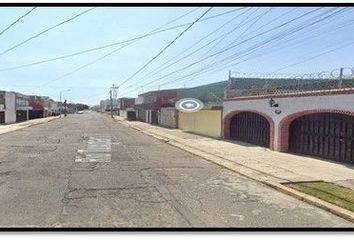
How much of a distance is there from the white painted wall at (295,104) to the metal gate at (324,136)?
0.54 m

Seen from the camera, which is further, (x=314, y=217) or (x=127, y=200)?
(x=127, y=200)

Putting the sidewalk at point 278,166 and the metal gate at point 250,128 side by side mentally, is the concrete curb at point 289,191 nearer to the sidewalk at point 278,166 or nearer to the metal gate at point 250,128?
the sidewalk at point 278,166

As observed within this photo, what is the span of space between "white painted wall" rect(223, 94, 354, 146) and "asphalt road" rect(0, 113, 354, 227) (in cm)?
490

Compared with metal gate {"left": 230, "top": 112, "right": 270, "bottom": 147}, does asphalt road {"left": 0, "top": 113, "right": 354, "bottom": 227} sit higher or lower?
lower

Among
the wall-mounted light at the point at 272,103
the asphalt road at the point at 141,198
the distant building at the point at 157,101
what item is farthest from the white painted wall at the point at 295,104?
the distant building at the point at 157,101

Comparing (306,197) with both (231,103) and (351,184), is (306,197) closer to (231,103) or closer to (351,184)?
(351,184)

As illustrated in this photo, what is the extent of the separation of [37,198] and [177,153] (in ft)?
33.6

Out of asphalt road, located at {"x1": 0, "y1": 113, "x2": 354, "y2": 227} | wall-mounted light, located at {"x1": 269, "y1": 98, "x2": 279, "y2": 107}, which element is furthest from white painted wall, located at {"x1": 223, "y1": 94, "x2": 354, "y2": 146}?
asphalt road, located at {"x1": 0, "y1": 113, "x2": 354, "y2": 227}

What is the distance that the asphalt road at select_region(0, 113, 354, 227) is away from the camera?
279 inches

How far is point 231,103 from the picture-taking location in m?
25.7

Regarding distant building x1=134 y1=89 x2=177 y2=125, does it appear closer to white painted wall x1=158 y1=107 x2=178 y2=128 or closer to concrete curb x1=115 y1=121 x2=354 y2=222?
white painted wall x1=158 y1=107 x2=178 y2=128

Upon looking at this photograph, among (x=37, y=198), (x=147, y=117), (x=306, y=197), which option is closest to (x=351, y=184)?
(x=306, y=197)

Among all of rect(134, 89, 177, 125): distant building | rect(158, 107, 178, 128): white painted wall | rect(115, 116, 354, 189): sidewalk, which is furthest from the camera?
rect(134, 89, 177, 125): distant building

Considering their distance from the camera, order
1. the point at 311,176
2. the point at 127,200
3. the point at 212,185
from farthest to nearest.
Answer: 1. the point at 311,176
2. the point at 212,185
3. the point at 127,200
